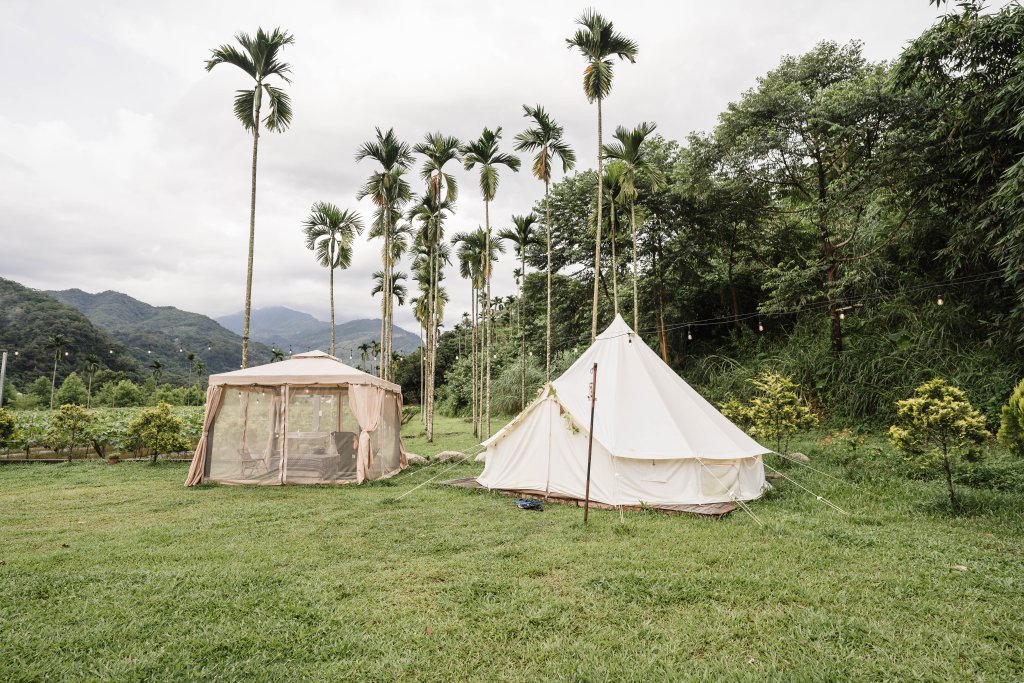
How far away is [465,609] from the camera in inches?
158

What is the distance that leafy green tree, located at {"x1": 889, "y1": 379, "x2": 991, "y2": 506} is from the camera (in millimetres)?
6531

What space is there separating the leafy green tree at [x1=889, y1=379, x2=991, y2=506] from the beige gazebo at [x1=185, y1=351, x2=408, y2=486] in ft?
30.0

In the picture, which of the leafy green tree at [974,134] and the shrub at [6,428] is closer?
the leafy green tree at [974,134]

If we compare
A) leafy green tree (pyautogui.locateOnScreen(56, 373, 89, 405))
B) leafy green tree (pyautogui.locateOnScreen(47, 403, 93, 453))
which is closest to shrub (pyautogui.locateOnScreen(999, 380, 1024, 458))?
leafy green tree (pyautogui.locateOnScreen(47, 403, 93, 453))

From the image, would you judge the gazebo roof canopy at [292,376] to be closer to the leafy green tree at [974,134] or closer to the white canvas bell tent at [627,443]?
the white canvas bell tent at [627,443]

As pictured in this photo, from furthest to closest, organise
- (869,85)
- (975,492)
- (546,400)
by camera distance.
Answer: (869,85)
(546,400)
(975,492)

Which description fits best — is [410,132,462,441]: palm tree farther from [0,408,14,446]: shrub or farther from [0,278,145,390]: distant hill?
[0,278,145,390]: distant hill

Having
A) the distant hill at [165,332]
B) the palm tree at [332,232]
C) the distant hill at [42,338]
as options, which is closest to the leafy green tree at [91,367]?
the distant hill at [42,338]

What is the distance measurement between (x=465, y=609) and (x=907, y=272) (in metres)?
15.2

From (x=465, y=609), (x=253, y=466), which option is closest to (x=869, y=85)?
Answer: (x=465, y=609)

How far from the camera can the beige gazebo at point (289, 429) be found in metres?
10.5

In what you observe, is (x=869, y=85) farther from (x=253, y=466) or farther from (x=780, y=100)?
(x=253, y=466)

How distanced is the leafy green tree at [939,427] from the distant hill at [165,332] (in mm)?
79586

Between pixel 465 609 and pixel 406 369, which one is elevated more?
pixel 406 369
